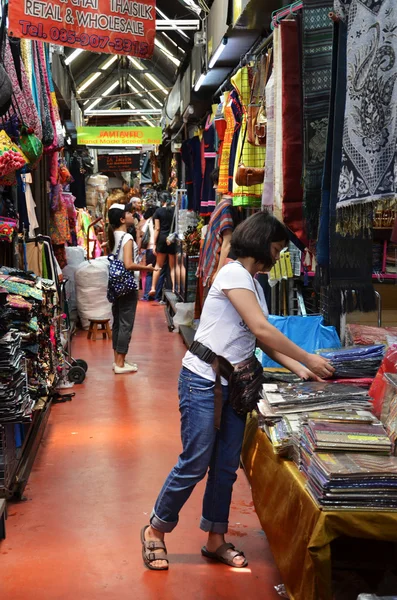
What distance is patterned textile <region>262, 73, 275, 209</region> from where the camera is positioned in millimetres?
4480

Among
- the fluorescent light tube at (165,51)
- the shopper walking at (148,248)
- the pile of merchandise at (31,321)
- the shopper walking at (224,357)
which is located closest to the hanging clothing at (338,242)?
the shopper walking at (224,357)

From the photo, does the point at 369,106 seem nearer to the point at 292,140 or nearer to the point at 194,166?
the point at 292,140

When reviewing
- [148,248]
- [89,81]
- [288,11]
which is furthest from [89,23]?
[89,81]

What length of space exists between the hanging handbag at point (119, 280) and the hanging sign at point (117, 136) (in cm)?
860

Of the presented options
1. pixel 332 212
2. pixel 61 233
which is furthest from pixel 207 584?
pixel 61 233

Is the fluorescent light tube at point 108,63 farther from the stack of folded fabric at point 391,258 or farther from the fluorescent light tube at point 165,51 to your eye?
the stack of folded fabric at point 391,258

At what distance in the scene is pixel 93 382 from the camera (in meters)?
7.95

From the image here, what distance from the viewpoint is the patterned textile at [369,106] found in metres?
Result: 2.60

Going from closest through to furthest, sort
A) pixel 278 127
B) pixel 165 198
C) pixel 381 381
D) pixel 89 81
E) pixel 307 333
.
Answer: pixel 381 381
pixel 278 127
pixel 307 333
pixel 165 198
pixel 89 81

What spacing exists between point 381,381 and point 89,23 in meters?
4.01

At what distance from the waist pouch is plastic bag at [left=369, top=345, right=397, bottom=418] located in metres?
0.48

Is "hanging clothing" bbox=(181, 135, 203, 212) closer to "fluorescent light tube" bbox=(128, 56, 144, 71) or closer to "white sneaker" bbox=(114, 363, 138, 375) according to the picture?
"white sneaker" bbox=(114, 363, 138, 375)

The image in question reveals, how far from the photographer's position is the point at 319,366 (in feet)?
11.1

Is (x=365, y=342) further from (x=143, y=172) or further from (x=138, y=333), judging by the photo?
(x=143, y=172)
